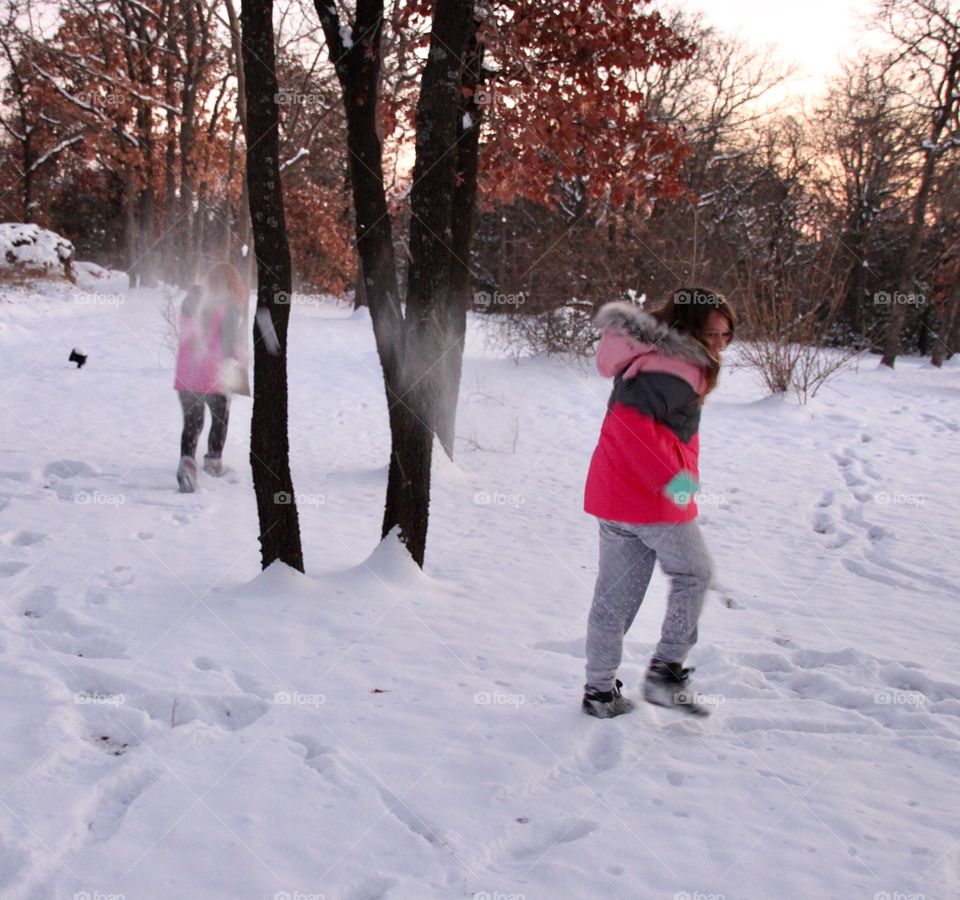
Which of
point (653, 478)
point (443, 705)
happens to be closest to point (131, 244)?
point (443, 705)

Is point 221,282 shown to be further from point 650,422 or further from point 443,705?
point 650,422

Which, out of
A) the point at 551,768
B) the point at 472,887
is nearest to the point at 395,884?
the point at 472,887

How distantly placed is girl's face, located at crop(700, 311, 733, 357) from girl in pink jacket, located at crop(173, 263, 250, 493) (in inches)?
176

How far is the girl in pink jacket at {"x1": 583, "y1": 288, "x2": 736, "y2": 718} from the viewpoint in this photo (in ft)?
9.54

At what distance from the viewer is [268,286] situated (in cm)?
408

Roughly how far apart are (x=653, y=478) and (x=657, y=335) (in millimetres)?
519

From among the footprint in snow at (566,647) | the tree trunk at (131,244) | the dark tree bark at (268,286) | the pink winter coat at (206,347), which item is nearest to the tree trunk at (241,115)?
the pink winter coat at (206,347)

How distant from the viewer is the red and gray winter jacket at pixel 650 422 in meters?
2.90

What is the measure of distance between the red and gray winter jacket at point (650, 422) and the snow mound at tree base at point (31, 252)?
22.7 m

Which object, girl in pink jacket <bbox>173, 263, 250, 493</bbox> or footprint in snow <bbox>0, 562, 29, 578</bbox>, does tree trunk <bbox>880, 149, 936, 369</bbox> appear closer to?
girl in pink jacket <bbox>173, 263, 250, 493</bbox>

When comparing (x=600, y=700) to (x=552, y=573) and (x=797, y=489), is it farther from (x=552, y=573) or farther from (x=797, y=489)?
(x=797, y=489)

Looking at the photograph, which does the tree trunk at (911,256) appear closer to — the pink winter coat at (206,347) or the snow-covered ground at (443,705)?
the snow-covered ground at (443,705)

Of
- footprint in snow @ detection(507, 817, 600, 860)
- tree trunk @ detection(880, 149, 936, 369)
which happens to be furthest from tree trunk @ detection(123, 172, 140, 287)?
footprint in snow @ detection(507, 817, 600, 860)

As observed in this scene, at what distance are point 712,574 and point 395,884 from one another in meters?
1.64
